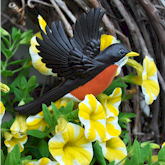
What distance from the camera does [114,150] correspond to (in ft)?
1.41


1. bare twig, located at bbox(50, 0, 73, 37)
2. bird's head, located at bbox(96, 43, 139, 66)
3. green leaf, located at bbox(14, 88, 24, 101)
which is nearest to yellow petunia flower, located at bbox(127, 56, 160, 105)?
bird's head, located at bbox(96, 43, 139, 66)

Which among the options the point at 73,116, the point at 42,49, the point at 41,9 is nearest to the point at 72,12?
the point at 41,9

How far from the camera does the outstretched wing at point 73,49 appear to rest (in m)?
0.36

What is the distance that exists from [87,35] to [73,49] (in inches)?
1.8

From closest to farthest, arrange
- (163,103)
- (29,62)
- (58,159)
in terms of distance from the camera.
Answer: (58,159)
(29,62)
(163,103)

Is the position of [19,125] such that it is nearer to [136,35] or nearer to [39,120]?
[39,120]

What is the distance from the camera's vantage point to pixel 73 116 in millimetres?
366

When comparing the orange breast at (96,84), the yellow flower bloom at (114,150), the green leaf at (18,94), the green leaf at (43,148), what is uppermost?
the green leaf at (18,94)

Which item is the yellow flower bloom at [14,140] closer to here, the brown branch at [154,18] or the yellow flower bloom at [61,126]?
the yellow flower bloom at [61,126]

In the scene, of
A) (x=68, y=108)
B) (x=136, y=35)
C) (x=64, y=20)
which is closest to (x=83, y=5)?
(x=64, y=20)

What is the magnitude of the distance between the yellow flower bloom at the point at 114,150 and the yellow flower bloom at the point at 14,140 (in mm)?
168

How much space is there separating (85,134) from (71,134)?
0.10ft

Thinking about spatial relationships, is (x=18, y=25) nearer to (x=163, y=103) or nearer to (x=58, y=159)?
(x=58, y=159)

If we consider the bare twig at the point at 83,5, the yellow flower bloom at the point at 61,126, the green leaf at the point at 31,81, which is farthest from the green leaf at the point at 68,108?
the bare twig at the point at 83,5
